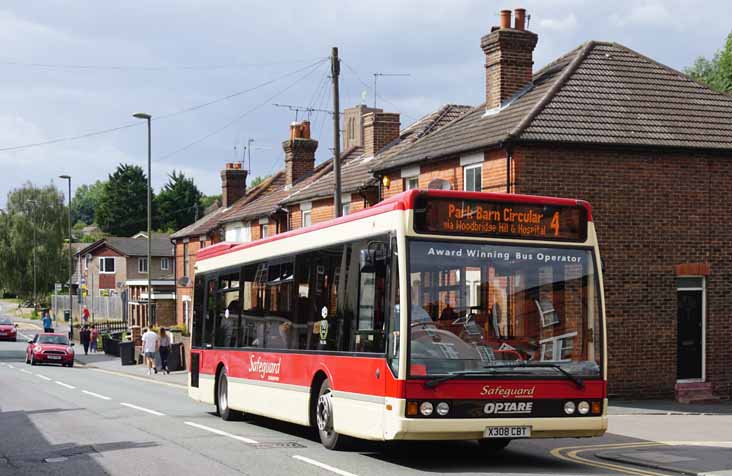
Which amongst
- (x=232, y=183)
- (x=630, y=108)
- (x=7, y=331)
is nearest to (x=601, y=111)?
(x=630, y=108)

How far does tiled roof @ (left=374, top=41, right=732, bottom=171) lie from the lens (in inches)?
899

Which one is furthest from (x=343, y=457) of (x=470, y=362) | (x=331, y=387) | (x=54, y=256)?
(x=54, y=256)

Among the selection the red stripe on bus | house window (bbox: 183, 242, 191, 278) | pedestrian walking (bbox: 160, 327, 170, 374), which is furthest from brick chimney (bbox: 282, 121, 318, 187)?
the red stripe on bus

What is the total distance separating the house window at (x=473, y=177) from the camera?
23719mm

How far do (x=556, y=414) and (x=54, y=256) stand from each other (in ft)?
331

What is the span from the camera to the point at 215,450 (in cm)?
1297

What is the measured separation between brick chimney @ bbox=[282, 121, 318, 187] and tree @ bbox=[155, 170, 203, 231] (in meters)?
78.8

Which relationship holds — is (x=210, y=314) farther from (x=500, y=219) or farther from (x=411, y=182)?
(x=411, y=182)

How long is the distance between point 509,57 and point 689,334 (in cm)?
794

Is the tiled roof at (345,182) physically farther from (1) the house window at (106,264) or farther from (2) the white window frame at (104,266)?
(1) the house window at (106,264)

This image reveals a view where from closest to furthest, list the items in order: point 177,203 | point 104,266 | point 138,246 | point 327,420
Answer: point 327,420 → point 138,246 → point 104,266 → point 177,203

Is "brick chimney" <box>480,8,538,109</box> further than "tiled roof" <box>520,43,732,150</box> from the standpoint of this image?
Yes

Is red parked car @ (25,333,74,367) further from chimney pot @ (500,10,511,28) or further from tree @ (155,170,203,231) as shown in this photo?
tree @ (155,170,203,231)

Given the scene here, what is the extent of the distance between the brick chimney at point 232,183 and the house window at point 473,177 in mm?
31754
